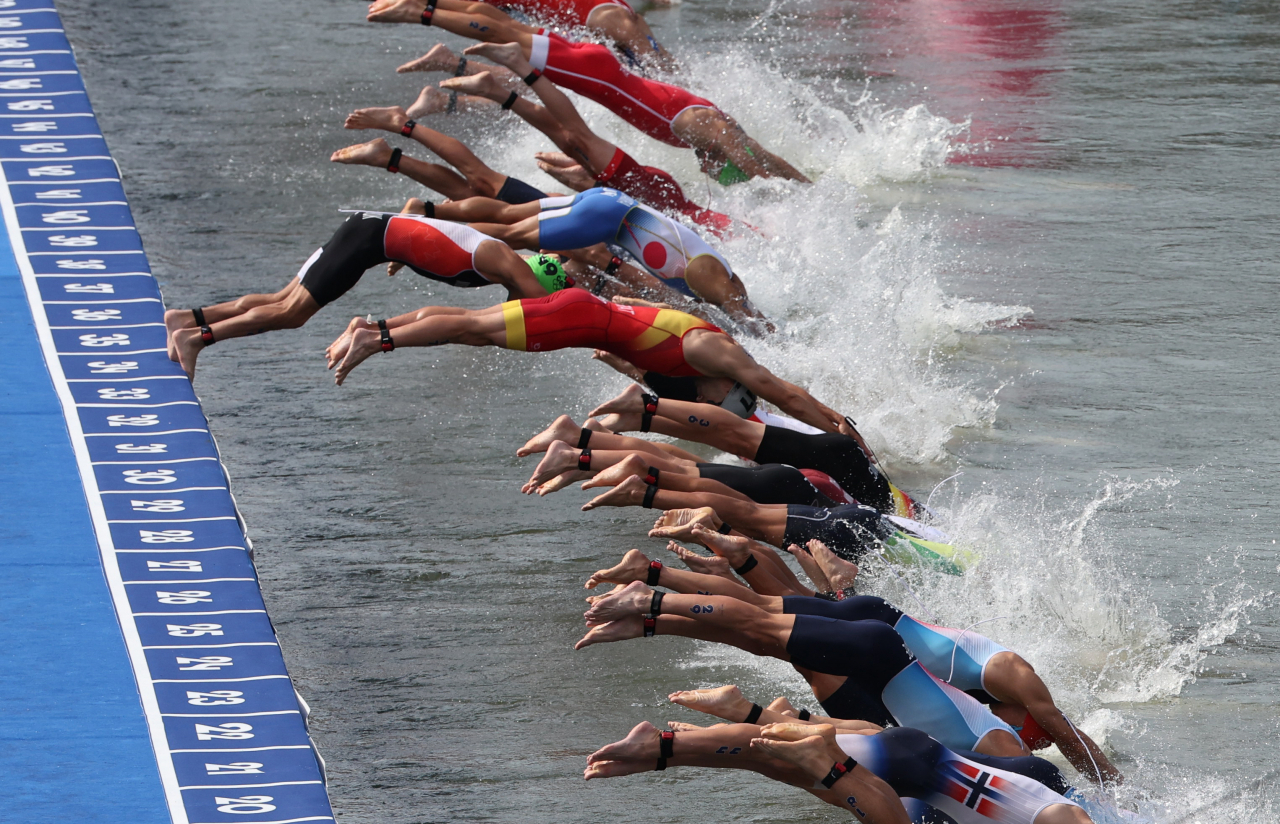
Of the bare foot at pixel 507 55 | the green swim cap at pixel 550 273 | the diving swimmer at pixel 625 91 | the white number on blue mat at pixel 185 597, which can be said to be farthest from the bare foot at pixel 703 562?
the diving swimmer at pixel 625 91

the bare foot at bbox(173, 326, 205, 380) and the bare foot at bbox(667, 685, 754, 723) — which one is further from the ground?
the bare foot at bbox(173, 326, 205, 380)

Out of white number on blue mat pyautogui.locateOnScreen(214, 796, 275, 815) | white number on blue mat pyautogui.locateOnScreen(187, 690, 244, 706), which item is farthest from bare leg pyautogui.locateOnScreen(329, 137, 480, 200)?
white number on blue mat pyautogui.locateOnScreen(214, 796, 275, 815)

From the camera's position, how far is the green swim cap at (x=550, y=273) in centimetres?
741

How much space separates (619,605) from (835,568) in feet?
3.44

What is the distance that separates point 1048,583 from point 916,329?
2602 millimetres

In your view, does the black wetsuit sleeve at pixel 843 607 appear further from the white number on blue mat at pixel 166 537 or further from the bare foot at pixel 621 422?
the white number on blue mat at pixel 166 537

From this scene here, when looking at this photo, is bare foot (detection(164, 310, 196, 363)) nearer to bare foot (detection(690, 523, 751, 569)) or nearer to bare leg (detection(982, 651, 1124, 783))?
bare foot (detection(690, 523, 751, 569))

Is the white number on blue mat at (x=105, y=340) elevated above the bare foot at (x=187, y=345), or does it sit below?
below

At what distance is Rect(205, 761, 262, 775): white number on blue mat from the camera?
17.4 ft

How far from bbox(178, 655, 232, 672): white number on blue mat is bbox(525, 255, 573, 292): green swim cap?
2425mm

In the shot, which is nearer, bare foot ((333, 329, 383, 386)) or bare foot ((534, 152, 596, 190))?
bare foot ((333, 329, 383, 386))

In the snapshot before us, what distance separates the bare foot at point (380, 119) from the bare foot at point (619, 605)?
3.79m

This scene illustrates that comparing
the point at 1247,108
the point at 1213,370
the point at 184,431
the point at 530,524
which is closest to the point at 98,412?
the point at 184,431

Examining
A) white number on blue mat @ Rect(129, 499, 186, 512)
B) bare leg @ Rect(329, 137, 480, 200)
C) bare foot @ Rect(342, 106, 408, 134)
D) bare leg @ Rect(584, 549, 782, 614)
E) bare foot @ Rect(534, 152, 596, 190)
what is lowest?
white number on blue mat @ Rect(129, 499, 186, 512)
